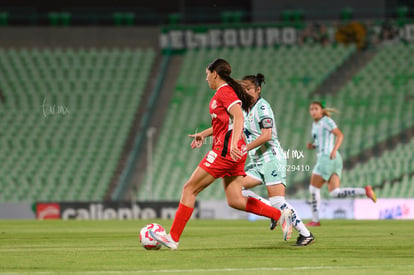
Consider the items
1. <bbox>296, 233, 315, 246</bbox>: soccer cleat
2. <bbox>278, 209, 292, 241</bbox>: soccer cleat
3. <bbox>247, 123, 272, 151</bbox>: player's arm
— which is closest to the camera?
<bbox>278, 209, 292, 241</bbox>: soccer cleat

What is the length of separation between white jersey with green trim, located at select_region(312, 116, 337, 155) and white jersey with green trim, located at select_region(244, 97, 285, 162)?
17.8ft

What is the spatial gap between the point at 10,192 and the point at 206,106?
7.22 m

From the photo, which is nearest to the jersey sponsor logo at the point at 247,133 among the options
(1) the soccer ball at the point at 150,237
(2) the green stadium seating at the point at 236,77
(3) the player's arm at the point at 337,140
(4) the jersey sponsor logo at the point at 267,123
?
(4) the jersey sponsor logo at the point at 267,123

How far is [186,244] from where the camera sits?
11.3 metres

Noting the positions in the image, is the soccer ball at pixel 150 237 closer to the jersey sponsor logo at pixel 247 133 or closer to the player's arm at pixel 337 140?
the jersey sponsor logo at pixel 247 133

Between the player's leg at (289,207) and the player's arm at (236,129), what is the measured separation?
1.48 m

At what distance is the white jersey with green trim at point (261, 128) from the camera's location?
36.6 ft

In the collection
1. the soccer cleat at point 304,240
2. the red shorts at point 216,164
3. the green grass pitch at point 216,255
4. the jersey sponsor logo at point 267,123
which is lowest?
the green grass pitch at point 216,255

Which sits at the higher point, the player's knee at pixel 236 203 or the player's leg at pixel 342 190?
the player's leg at pixel 342 190

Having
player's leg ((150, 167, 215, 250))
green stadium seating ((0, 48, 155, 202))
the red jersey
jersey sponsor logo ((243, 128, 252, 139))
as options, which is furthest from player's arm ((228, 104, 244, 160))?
green stadium seating ((0, 48, 155, 202))

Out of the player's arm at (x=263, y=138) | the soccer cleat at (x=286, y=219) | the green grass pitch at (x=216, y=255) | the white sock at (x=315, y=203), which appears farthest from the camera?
the white sock at (x=315, y=203)

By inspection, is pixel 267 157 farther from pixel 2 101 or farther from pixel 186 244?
pixel 2 101

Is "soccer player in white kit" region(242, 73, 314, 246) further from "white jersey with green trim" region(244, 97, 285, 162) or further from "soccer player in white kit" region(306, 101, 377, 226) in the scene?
"soccer player in white kit" region(306, 101, 377, 226)

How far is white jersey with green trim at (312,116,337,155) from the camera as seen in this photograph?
17125mm
